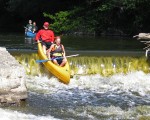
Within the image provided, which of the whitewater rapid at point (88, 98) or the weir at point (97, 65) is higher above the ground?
the weir at point (97, 65)

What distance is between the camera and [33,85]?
1080cm

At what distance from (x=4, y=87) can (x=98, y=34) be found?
15415mm

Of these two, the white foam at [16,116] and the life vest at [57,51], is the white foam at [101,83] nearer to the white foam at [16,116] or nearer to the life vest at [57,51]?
the life vest at [57,51]

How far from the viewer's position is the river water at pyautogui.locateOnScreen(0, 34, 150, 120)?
26.8 ft

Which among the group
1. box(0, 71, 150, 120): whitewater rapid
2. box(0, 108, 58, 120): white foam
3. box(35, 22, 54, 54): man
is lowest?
box(0, 71, 150, 120): whitewater rapid

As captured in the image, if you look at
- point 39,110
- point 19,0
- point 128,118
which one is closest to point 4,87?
point 39,110

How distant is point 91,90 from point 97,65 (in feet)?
7.18

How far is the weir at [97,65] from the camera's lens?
40.6 ft

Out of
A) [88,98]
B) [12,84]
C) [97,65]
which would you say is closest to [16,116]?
[12,84]

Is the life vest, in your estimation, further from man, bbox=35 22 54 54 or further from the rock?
the rock

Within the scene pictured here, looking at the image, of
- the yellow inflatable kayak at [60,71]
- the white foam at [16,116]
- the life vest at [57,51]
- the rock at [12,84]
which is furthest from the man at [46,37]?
the white foam at [16,116]

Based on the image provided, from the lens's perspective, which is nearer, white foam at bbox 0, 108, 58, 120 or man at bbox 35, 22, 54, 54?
white foam at bbox 0, 108, 58, 120

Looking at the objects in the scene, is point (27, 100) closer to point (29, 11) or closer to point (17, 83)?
point (17, 83)

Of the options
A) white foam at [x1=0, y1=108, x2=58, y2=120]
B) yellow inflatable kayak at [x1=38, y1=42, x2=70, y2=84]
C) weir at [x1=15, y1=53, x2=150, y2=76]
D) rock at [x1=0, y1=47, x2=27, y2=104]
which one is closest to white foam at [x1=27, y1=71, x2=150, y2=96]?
yellow inflatable kayak at [x1=38, y1=42, x2=70, y2=84]
